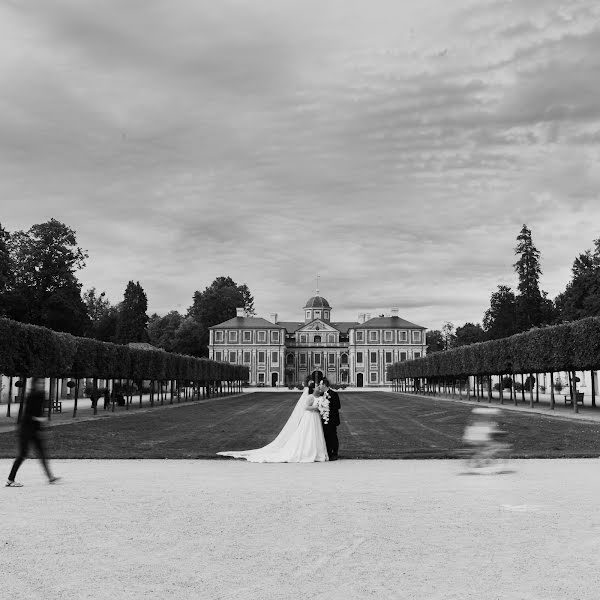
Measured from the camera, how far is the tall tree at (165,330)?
11300 cm

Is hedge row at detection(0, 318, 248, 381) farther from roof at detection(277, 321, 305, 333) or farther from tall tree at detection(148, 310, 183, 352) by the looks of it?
roof at detection(277, 321, 305, 333)

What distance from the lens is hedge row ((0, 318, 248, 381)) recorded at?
27125 millimetres

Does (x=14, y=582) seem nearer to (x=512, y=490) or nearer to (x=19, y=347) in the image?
(x=512, y=490)

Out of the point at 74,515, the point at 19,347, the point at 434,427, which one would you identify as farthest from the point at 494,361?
the point at 74,515

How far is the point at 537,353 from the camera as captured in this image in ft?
120

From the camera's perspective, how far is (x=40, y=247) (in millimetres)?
63719

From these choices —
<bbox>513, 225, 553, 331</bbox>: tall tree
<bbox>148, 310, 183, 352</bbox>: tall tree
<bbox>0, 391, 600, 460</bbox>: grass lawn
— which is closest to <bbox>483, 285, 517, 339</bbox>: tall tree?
<bbox>513, 225, 553, 331</bbox>: tall tree

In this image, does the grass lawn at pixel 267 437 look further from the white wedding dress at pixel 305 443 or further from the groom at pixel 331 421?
the white wedding dress at pixel 305 443

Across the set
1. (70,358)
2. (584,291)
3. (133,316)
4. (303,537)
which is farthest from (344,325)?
(303,537)

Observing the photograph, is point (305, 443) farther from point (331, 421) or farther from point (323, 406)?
point (323, 406)

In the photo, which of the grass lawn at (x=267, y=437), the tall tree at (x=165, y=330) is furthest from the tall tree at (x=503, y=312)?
the grass lawn at (x=267, y=437)

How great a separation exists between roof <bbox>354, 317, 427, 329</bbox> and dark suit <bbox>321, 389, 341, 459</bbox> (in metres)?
100

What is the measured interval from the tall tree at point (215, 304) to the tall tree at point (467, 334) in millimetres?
39945

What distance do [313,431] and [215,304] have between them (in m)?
108
